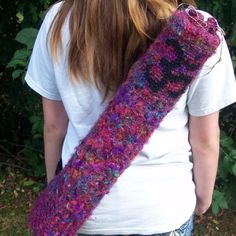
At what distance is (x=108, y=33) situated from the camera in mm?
1396

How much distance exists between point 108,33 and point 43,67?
11.3 inches

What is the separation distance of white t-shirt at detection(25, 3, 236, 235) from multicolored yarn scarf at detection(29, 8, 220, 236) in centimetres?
6

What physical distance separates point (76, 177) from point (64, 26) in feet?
1.37

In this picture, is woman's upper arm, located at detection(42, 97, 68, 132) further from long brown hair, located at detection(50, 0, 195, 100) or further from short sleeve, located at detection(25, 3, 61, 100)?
long brown hair, located at detection(50, 0, 195, 100)

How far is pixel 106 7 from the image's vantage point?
4.58 ft

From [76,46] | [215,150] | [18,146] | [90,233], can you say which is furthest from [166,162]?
[18,146]

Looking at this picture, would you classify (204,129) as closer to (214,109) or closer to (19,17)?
(214,109)

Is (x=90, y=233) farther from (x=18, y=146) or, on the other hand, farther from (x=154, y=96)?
(x=18, y=146)

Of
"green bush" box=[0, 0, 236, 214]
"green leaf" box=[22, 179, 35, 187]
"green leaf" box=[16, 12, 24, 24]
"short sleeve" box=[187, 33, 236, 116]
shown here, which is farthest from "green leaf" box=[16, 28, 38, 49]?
"green leaf" box=[22, 179, 35, 187]

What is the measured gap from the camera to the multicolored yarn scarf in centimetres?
132

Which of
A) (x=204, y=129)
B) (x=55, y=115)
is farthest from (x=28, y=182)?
(x=204, y=129)

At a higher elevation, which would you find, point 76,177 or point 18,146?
point 76,177

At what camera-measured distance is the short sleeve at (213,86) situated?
1.41 m

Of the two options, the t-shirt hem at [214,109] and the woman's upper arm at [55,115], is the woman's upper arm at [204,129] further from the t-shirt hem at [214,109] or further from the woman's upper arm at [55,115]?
the woman's upper arm at [55,115]
